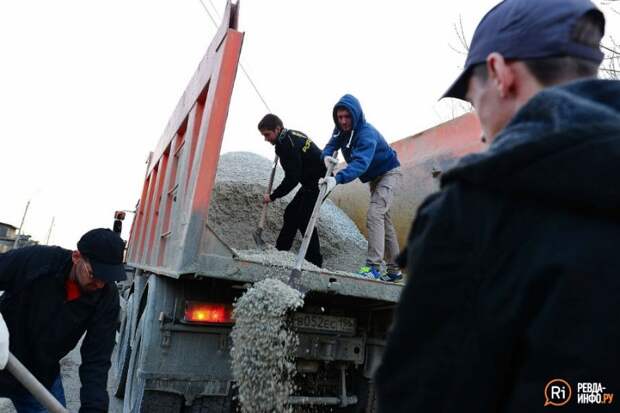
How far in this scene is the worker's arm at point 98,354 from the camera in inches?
101

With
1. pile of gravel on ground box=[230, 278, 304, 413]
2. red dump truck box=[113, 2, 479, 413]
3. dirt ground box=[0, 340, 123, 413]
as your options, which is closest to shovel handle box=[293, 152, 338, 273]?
red dump truck box=[113, 2, 479, 413]

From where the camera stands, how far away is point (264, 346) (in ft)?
8.68

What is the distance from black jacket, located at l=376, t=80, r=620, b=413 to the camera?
65 cm

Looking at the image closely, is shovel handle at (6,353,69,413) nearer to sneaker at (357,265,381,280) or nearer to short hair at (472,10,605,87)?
sneaker at (357,265,381,280)

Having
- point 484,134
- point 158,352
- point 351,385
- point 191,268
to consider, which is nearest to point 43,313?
point 158,352

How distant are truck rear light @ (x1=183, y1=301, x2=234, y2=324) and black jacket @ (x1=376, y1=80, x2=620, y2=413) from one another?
91.7 inches

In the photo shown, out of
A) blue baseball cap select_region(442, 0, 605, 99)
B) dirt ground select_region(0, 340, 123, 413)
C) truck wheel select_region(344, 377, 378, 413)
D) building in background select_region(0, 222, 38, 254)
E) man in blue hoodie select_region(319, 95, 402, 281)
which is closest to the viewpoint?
blue baseball cap select_region(442, 0, 605, 99)

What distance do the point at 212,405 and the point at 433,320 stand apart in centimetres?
251

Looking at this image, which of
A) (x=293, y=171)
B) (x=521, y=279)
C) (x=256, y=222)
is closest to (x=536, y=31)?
(x=521, y=279)

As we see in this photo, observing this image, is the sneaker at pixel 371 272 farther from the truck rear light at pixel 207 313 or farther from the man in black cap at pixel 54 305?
the man in black cap at pixel 54 305

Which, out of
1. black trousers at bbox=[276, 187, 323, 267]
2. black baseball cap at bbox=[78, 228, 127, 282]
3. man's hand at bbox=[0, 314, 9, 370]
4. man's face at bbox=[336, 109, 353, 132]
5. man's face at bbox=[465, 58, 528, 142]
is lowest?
man's hand at bbox=[0, 314, 9, 370]

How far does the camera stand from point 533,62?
872mm

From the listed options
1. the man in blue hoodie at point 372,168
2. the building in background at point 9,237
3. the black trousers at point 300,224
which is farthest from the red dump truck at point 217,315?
the building in background at point 9,237

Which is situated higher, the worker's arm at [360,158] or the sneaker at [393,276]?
the worker's arm at [360,158]
